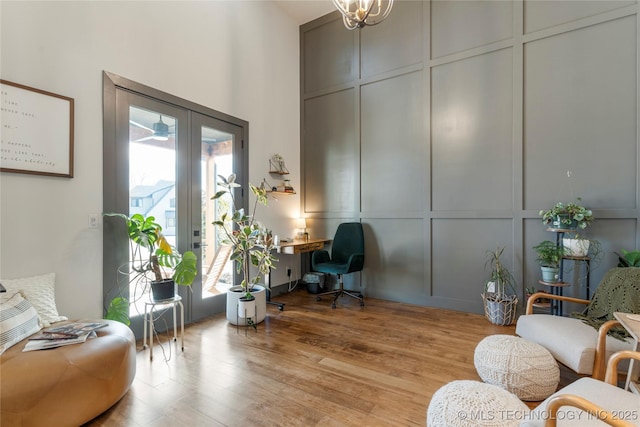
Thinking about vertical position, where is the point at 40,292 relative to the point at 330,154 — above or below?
below

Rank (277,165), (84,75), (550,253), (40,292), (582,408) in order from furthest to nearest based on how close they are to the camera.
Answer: (277,165), (550,253), (84,75), (40,292), (582,408)

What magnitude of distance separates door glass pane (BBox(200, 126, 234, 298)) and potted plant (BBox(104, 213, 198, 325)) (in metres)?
0.72

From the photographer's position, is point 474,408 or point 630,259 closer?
point 474,408

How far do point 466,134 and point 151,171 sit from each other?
368cm

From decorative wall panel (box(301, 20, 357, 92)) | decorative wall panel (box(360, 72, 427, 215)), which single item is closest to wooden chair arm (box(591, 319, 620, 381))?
decorative wall panel (box(360, 72, 427, 215))

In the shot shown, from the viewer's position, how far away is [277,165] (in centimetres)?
452

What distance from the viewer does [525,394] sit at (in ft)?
6.12

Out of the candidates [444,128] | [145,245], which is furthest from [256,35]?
[145,245]

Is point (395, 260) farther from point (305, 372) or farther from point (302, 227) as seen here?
point (305, 372)

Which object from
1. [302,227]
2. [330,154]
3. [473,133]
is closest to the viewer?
[473,133]

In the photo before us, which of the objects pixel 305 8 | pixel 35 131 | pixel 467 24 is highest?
pixel 305 8

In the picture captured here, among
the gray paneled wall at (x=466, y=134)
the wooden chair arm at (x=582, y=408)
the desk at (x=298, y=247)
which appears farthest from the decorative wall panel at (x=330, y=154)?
the wooden chair arm at (x=582, y=408)

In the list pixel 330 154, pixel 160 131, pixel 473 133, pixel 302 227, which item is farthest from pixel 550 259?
pixel 160 131

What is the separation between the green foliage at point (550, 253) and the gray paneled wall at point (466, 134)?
271 mm
